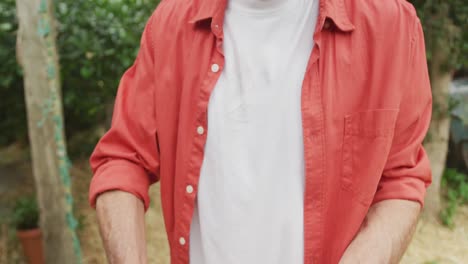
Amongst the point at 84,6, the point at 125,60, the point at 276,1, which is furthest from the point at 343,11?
the point at 84,6

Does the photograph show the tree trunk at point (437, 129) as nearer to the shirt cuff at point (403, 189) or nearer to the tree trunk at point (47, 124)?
the tree trunk at point (47, 124)

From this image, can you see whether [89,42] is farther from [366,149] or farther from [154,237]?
[366,149]

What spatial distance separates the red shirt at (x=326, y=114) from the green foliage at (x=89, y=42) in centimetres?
251

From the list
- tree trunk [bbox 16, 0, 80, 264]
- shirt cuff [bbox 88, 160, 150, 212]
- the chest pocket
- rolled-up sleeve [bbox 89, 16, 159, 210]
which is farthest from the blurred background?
the chest pocket

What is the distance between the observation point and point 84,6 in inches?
157

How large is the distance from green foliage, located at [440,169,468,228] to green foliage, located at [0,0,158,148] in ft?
10.1

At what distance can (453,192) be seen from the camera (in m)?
5.03

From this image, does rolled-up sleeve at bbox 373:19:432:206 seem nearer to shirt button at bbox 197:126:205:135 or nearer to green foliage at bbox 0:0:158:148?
shirt button at bbox 197:126:205:135

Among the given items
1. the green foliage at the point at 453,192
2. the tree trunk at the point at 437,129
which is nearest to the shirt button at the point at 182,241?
the tree trunk at the point at 437,129

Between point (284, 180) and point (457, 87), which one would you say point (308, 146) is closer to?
A: point (284, 180)

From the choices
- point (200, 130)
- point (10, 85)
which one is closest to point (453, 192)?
point (10, 85)

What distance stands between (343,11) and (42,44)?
2046 millimetres

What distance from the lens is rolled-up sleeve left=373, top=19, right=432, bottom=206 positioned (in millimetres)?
1378

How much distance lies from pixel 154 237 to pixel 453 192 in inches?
113
